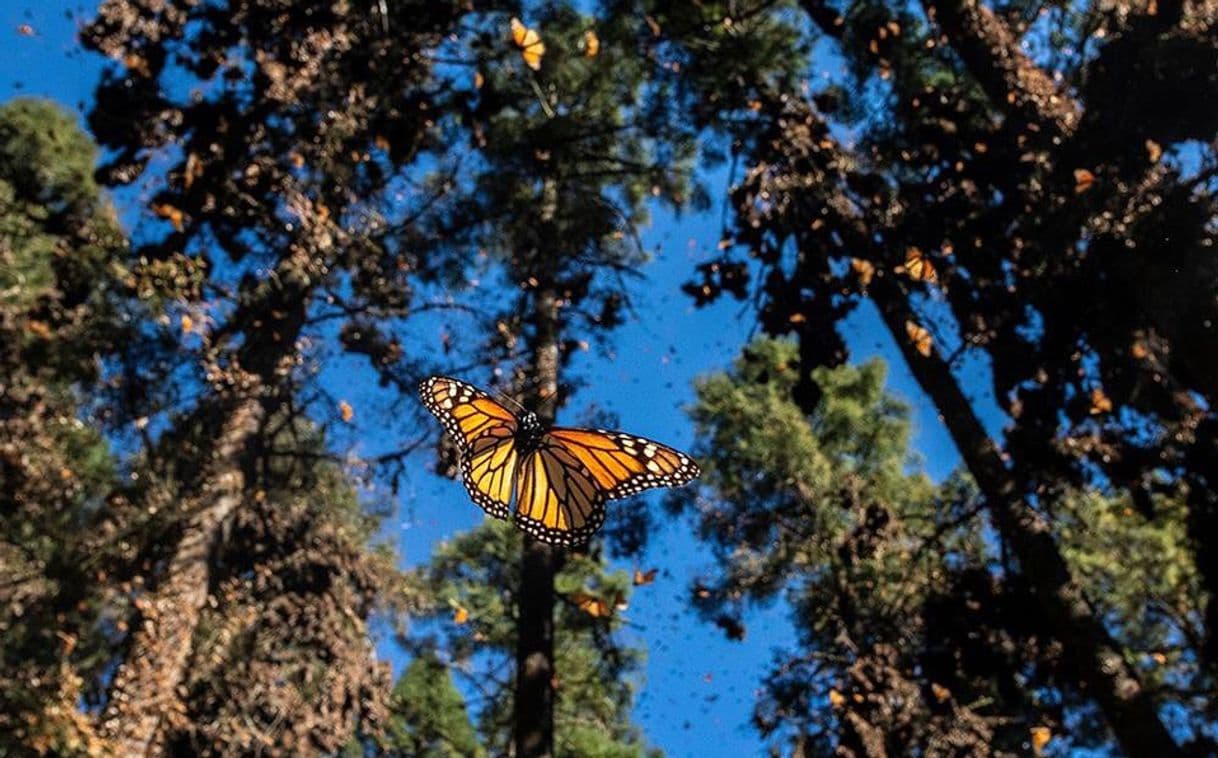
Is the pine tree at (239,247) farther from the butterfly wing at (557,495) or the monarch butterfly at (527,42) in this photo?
the butterfly wing at (557,495)

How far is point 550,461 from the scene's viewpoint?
2273 mm

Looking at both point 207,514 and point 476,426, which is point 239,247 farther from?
point 476,426

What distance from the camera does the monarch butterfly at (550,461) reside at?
1916mm

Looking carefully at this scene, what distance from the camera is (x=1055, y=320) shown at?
4441 millimetres

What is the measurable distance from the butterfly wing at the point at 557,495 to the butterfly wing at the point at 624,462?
0.03 meters

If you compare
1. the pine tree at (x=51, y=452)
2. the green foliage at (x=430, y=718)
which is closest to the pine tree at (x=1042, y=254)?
the pine tree at (x=51, y=452)

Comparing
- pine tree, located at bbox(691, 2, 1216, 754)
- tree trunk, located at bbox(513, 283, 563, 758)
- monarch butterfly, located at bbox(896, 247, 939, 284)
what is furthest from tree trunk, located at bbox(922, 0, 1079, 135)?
tree trunk, located at bbox(513, 283, 563, 758)

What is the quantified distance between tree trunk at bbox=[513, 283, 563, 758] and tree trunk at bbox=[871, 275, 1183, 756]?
7.60 ft

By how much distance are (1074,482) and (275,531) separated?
25.6 ft

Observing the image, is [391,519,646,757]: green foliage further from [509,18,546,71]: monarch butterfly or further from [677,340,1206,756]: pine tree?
[509,18,546,71]: monarch butterfly

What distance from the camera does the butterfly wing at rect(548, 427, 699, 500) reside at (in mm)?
1964

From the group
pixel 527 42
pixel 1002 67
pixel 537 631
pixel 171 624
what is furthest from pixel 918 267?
pixel 171 624

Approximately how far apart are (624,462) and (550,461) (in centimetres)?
29

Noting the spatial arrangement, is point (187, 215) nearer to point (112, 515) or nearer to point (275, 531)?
point (112, 515)
